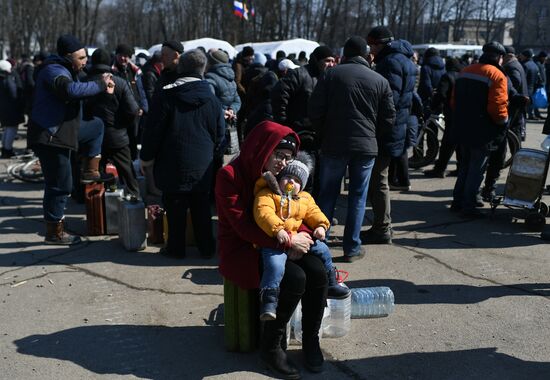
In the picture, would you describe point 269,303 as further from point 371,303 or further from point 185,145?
point 185,145

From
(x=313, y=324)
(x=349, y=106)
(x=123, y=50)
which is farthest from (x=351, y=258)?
(x=123, y=50)

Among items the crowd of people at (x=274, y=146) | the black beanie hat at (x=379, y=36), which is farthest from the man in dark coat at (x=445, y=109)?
the black beanie hat at (x=379, y=36)

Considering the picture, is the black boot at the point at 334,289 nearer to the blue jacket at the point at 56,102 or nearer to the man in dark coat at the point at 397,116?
the man in dark coat at the point at 397,116

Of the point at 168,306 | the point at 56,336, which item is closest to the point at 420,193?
the point at 168,306

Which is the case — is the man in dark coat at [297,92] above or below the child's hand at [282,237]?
above

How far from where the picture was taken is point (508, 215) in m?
7.42

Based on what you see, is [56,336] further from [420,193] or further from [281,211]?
[420,193]

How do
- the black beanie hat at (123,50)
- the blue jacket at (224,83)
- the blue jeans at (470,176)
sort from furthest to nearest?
the black beanie hat at (123,50) < the blue jacket at (224,83) < the blue jeans at (470,176)

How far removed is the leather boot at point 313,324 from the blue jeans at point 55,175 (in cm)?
322

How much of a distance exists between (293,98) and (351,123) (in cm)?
122

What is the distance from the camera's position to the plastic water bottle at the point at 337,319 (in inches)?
A: 166

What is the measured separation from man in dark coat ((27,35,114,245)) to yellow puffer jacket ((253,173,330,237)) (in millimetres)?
2646

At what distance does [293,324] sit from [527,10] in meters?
83.8

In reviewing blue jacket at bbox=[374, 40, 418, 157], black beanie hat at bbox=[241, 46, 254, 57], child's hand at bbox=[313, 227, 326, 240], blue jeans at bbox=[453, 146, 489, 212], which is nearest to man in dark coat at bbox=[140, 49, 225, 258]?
blue jacket at bbox=[374, 40, 418, 157]
